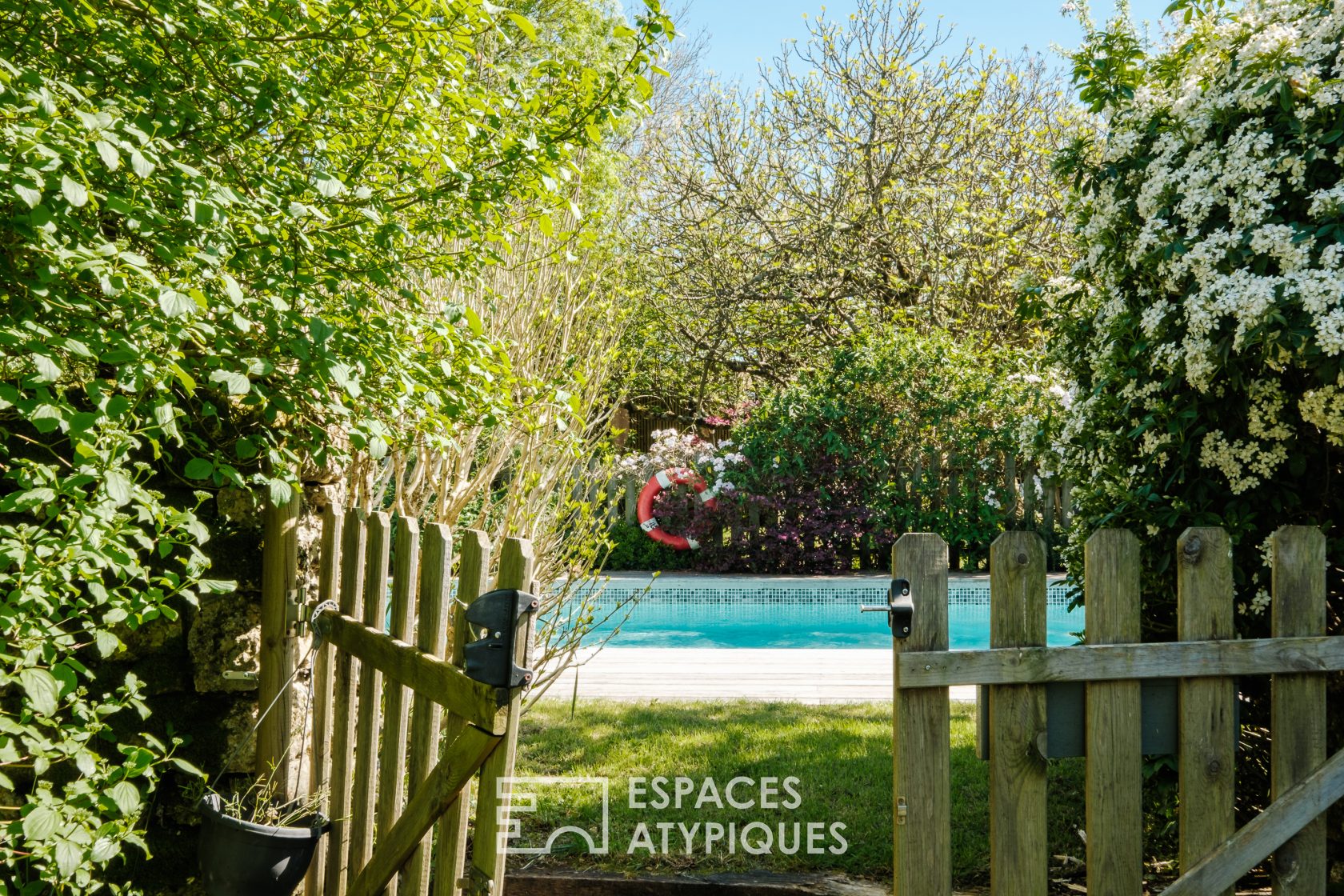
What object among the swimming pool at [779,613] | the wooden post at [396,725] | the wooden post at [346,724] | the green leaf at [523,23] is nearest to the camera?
the green leaf at [523,23]

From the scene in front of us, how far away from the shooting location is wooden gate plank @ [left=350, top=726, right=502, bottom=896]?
198cm

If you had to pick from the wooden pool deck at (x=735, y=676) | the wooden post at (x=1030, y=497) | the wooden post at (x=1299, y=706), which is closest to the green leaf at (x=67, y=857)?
the wooden post at (x=1299, y=706)

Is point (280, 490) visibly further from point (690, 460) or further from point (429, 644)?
point (690, 460)

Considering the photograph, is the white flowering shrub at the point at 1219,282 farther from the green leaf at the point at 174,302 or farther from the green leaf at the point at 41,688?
the green leaf at the point at 41,688

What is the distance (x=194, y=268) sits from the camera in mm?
1862

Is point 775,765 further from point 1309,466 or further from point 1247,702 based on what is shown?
point 1309,466

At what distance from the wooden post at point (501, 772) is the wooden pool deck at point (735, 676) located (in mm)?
3217

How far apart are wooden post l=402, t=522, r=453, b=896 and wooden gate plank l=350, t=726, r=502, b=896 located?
0.04 m

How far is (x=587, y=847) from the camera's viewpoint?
3.36 meters

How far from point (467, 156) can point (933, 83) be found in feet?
34.1

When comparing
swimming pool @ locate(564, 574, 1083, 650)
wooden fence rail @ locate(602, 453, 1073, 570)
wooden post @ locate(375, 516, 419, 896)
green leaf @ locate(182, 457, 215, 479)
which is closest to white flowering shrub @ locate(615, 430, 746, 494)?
wooden fence rail @ locate(602, 453, 1073, 570)

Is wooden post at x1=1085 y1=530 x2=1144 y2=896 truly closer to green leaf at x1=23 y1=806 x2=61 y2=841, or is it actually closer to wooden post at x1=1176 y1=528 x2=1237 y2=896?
wooden post at x1=1176 y1=528 x2=1237 y2=896

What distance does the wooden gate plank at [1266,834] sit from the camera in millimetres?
1926

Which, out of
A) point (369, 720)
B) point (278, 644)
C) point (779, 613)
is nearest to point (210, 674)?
point (278, 644)
